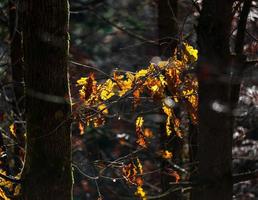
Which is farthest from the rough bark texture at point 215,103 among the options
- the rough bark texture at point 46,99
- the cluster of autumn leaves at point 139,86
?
the rough bark texture at point 46,99

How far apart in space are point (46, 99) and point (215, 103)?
1.48 m

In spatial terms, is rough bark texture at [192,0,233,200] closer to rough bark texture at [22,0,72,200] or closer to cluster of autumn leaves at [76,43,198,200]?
cluster of autumn leaves at [76,43,198,200]

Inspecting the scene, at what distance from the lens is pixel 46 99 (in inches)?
168

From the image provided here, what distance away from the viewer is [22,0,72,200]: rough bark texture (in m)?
4.24

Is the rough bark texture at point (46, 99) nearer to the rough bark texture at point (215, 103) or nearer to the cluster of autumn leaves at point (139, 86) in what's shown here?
the cluster of autumn leaves at point (139, 86)

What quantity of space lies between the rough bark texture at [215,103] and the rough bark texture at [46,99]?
1.16 metres

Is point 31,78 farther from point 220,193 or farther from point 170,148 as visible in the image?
point 170,148

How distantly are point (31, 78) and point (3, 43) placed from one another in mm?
5594

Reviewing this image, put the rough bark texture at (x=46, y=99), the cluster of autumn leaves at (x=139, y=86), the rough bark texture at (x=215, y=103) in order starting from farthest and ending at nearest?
1. the rough bark texture at (x=215, y=103)
2. the cluster of autumn leaves at (x=139, y=86)
3. the rough bark texture at (x=46, y=99)

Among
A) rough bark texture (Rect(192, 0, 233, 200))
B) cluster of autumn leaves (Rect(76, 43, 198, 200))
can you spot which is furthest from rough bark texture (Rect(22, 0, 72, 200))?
rough bark texture (Rect(192, 0, 233, 200))

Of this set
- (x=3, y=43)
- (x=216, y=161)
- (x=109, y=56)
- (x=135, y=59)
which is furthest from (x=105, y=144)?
(x=216, y=161)

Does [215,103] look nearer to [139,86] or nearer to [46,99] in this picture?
[139,86]

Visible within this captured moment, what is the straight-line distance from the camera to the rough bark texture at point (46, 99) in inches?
167

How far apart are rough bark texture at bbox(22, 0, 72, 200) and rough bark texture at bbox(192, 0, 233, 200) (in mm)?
1163
